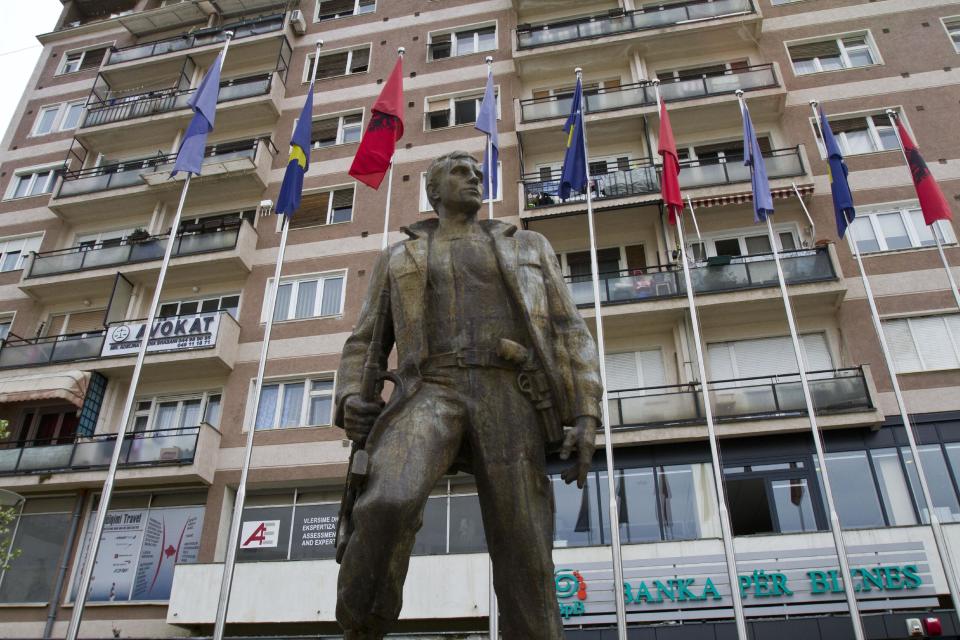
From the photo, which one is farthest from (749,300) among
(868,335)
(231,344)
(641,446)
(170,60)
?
(170,60)

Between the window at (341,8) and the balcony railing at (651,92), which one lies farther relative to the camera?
the window at (341,8)

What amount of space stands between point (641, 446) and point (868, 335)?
7.15 metres

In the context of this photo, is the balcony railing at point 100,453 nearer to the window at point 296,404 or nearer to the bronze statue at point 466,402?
the window at point 296,404

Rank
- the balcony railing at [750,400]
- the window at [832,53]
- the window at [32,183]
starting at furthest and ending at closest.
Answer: the window at [32,183] → the window at [832,53] → the balcony railing at [750,400]

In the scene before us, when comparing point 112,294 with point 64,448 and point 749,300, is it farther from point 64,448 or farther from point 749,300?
point 749,300

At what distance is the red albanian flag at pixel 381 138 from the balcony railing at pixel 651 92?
887cm

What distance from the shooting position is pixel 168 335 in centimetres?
2647

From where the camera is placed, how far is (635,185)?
25.6m

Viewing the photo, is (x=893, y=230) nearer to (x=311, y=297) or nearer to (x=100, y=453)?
(x=311, y=297)

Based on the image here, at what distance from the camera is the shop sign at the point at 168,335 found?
85.2ft

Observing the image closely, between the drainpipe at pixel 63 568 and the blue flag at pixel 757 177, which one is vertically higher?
the blue flag at pixel 757 177

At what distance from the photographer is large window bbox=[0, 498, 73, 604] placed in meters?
24.1

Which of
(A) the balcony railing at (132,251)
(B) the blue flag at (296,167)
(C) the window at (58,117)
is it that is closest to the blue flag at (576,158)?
(B) the blue flag at (296,167)

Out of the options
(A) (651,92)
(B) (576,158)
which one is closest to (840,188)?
(B) (576,158)
